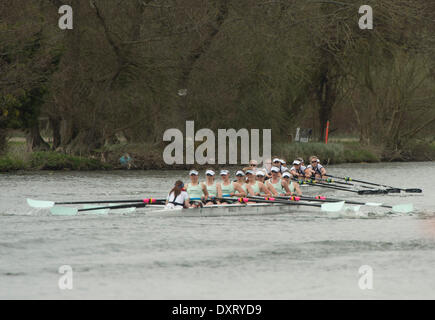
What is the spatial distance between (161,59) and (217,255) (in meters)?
24.3

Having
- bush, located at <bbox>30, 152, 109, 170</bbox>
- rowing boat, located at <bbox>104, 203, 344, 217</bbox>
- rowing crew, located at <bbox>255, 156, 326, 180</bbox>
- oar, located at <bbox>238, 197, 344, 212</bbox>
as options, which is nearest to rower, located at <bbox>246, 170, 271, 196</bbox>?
rowing boat, located at <bbox>104, 203, 344, 217</bbox>

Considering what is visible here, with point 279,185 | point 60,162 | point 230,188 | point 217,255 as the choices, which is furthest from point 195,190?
point 60,162

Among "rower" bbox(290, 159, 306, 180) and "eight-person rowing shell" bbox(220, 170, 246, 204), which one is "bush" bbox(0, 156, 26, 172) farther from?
"eight-person rowing shell" bbox(220, 170, 246, 204)

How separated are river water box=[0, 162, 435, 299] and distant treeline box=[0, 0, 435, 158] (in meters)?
12.4

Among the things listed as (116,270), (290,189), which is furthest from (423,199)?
(116,270)

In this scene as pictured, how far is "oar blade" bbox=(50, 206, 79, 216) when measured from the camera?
21.0 m

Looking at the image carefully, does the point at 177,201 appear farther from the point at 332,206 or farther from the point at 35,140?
the point at 35,140

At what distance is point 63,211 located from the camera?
21109 millimetres

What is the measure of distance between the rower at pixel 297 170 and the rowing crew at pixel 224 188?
4198 millimetres

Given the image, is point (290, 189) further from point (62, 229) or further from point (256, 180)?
point (62, 229)

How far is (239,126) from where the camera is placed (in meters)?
43.0

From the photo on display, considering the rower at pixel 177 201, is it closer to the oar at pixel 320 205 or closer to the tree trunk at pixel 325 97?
the oar at pixel 320 205

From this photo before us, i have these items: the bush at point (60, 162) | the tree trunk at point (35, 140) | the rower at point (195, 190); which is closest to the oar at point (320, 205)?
the rower at point (195, 190)
